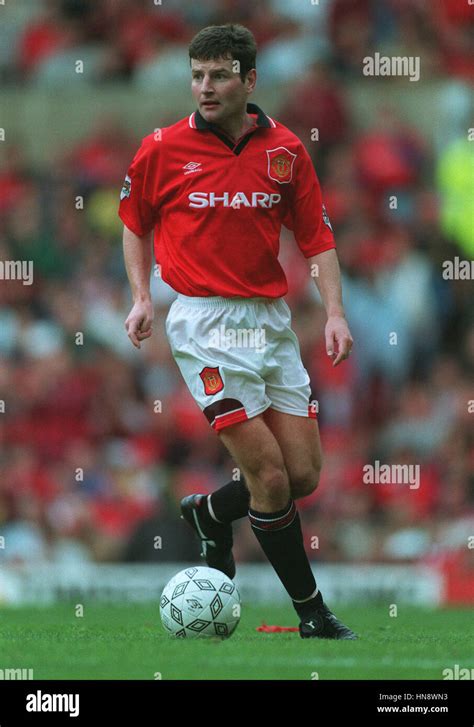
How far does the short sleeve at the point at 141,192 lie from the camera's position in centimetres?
707

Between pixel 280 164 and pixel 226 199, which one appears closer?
pixel 226 199

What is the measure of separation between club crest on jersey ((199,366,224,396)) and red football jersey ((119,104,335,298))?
0.36 metres

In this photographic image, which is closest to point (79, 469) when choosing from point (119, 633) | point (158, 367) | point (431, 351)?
point (158, 367)

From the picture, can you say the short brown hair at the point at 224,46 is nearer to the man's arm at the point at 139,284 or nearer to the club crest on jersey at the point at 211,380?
the man's arm at the point at 139,284

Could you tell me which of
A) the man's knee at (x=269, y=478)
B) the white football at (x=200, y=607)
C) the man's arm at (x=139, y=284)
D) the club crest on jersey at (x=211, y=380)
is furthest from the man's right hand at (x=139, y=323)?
the white football at (x=200, y=607)

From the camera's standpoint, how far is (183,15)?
14484 millimetres

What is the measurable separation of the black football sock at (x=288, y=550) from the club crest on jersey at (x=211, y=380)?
0.61 meters

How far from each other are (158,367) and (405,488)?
2.27 m

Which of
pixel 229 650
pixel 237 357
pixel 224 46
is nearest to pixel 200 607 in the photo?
pixel 229 650

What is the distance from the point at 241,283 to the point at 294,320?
5316mm

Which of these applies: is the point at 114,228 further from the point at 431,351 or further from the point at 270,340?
the point at 270,340

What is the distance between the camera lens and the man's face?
271 inches

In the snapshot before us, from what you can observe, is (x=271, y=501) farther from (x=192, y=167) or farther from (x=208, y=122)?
(x=208, y=122)

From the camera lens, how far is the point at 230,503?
749 centimetres
